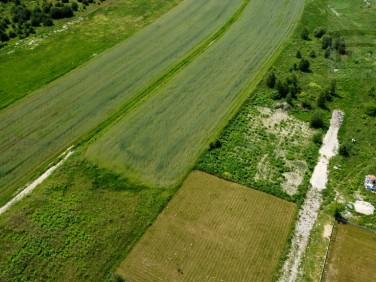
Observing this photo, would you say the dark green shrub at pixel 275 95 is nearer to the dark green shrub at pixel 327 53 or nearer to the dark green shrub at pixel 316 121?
the dark green shrub at pixel 316 121

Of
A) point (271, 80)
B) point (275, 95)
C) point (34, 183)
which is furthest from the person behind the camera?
point (271, 80)

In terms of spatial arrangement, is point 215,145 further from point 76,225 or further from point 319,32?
point 319,32

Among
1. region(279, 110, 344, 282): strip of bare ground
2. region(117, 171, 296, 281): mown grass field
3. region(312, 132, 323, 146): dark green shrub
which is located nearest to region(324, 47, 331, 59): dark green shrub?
region(279, 110, 344, 282): strip of bare ground

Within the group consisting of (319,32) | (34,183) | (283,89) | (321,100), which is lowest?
(34,183)

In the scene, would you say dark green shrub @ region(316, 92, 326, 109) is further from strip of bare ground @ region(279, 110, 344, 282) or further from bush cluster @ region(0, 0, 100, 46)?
bush cluster @ region(0, 0, 100, 46)

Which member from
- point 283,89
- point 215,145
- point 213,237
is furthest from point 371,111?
point 213,237

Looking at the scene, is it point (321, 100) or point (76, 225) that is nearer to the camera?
point (76, 225)

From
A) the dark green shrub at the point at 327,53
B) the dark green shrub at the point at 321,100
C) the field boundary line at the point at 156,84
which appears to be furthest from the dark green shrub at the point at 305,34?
the dark green shrub at the point at 321,100
